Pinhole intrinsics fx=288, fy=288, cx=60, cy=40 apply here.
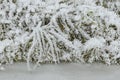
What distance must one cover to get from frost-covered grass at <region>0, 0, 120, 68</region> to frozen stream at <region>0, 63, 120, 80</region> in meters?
0.04

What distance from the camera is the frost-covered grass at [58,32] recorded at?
1965mm

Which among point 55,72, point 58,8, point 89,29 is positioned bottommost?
point 55,72

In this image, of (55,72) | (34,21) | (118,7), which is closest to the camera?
(55,72)

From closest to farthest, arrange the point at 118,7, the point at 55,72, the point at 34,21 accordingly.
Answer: the point at 55,72
the point at 34,21
the point at 118,7

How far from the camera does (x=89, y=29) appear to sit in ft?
6.81

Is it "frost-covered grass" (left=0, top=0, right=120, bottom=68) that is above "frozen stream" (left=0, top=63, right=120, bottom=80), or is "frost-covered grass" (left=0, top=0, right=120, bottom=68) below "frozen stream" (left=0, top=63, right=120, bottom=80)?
above

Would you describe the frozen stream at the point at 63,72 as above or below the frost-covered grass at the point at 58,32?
below

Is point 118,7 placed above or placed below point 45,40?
above

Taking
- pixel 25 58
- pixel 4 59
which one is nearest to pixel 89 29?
pixel 25 58

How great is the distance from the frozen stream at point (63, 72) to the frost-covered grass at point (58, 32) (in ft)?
0.14

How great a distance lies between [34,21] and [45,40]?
0.54ft

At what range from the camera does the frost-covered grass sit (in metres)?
1.96

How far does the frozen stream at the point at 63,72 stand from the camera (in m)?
1.89

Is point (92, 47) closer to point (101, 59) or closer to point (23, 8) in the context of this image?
point (101, 59)
